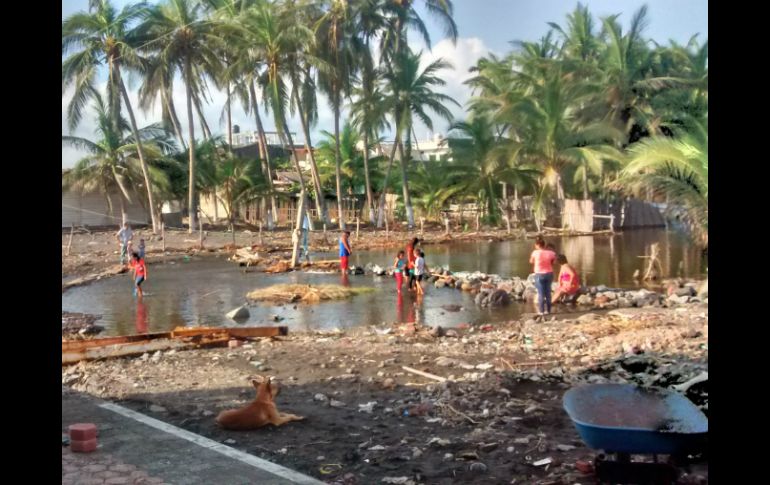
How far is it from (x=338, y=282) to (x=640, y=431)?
12.7 metres

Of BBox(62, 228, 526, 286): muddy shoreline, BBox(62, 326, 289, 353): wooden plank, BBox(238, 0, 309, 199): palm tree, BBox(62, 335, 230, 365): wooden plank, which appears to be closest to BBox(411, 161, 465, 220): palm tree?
BBox(62, 228, 526, 286): muddy shoreline

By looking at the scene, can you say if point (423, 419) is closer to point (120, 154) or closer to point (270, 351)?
point (270, 351)

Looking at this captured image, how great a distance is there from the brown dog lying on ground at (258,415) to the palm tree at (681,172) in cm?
1142

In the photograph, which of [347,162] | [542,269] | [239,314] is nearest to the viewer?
[542,269]

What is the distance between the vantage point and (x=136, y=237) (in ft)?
93.0

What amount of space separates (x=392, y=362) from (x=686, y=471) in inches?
169

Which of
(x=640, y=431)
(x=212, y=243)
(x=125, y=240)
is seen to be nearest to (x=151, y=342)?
(x=640, y=431)

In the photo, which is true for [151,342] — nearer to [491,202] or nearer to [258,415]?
[258,415]

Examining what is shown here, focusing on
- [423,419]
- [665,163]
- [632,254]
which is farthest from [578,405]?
[632,254]

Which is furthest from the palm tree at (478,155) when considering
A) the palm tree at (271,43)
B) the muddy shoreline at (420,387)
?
the muddy shoreline at (420,387)

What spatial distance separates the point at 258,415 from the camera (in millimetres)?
6430

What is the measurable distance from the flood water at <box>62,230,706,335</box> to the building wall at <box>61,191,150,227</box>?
45.3 feet

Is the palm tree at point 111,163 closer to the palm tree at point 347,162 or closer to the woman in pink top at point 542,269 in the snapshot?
the palm tree at point 347,162

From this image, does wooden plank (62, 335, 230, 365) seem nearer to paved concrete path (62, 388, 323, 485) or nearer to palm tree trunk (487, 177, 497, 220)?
paved concrete path (62, 388, 323, 485)
